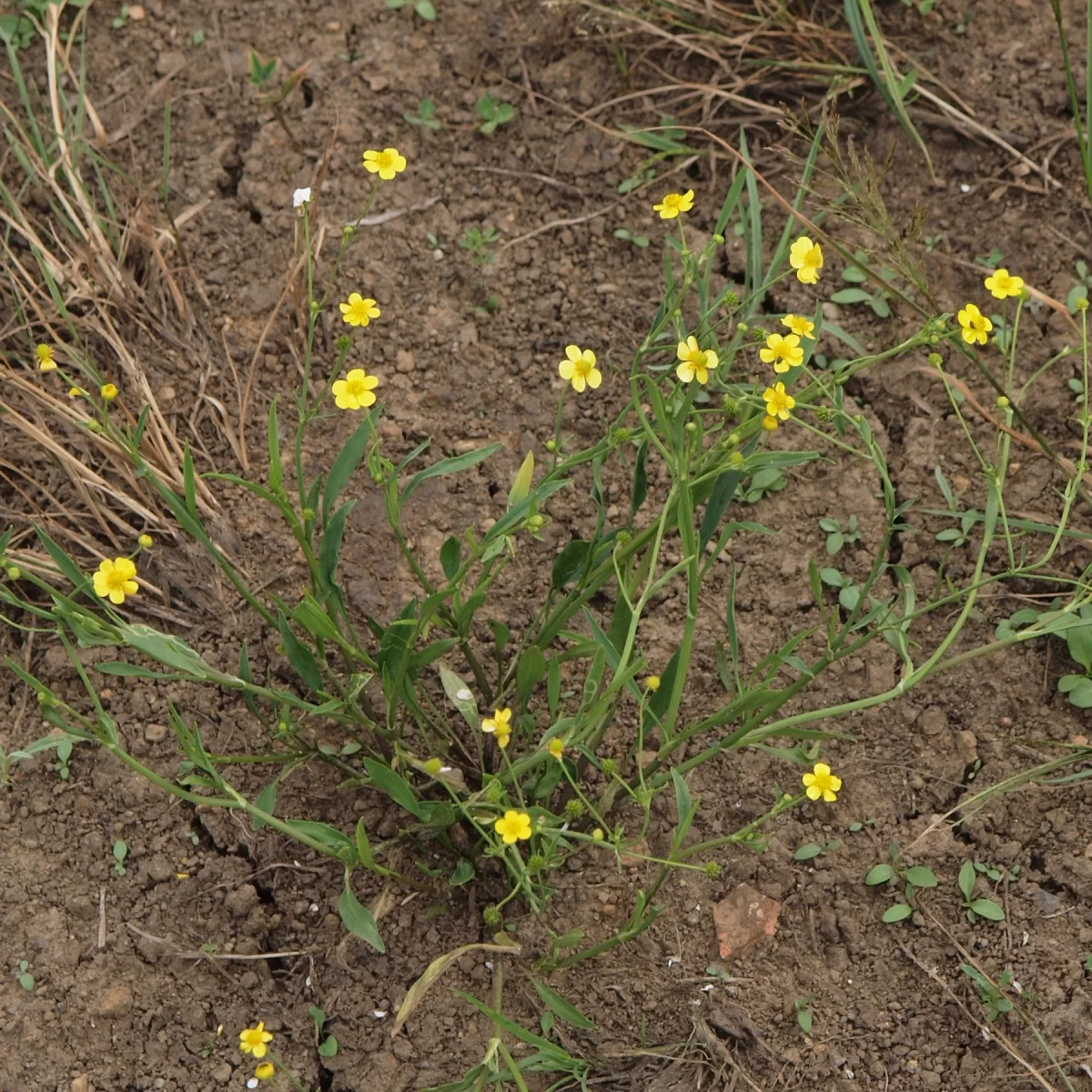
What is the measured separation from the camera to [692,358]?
1.80 metres

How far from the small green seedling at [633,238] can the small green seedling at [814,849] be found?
4.41ft

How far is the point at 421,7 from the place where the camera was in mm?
2941

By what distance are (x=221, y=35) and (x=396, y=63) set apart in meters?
0.43

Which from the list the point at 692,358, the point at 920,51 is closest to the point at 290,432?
the point at 692,358

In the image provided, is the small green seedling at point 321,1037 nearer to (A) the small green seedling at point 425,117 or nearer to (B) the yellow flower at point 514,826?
(B) the yellow flower at point 514,826

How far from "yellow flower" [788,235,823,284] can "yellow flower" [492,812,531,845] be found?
932mm

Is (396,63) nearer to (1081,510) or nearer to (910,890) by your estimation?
(1081,510)

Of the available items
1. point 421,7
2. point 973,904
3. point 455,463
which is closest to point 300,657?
point 455,463

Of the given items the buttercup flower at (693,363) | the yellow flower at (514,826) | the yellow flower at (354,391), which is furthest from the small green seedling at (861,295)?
the yellow flower at (514,826)

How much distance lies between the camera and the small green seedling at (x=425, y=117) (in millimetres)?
2830

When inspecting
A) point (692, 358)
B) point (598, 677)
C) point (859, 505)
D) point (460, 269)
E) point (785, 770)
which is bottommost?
point (785, 770)

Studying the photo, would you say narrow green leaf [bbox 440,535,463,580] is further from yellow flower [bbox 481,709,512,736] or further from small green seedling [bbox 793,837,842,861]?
small green seedling [bbox 793,837,842,861]

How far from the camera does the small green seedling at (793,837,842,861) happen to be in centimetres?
216

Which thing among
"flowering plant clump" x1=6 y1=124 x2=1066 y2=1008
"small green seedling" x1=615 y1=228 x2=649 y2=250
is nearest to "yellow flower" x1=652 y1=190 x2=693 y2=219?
"flowering plant clump" x1=6 y1=124 x2=1066 y2=1008
